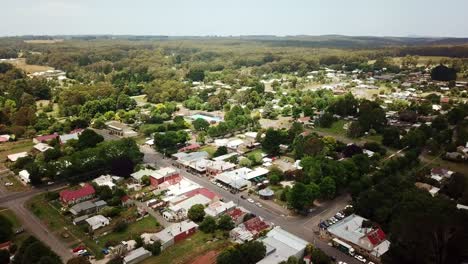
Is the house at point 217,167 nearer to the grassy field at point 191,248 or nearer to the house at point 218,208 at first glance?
the house at point 218,208

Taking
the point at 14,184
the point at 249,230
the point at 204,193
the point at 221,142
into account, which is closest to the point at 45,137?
the point at 14,184

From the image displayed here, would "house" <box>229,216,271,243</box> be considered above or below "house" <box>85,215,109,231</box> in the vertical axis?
above

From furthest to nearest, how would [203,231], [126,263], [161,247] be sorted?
1. [203,231]
2. [161,247]
3. [126,263]

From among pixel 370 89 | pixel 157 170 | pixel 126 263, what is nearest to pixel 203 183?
pixel 157 170

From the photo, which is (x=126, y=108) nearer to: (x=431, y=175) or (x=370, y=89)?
(x=431, y=175)

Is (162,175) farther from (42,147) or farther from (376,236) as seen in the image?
(376,236)

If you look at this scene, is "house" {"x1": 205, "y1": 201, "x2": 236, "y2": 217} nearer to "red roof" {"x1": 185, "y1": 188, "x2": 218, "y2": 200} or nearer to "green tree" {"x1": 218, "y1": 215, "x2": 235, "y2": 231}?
"red roof" {"x1": 185, "y1": 188, "x2": 218, "y2": 200}

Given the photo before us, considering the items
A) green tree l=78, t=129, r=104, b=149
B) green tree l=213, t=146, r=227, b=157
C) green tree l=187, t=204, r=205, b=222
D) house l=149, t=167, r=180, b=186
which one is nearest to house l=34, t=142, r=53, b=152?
green tree l=78, t=129, r=104, b=149
